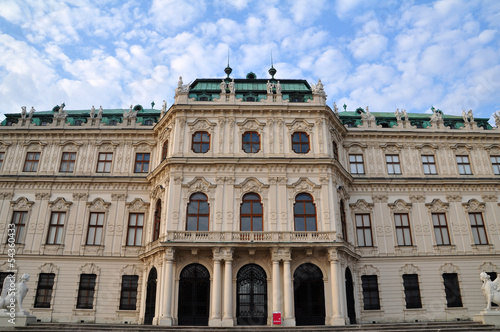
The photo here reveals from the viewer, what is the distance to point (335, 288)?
78.1 ft

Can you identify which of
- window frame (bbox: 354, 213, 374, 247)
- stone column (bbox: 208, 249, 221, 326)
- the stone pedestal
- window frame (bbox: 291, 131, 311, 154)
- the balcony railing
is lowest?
the stone pedestal

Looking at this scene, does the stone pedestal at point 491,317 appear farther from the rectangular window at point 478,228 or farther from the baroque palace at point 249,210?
the rectangular window at point 478,228

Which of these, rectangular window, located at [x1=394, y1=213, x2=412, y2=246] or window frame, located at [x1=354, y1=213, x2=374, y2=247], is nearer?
window frame, located at [x1=354, y1=213, x2=374, y2=247]

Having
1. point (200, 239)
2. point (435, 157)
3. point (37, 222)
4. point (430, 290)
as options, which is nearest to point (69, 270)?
point (37, 222)

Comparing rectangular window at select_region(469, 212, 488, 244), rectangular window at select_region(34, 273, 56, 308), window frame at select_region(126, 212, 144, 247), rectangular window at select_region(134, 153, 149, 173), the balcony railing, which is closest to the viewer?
the balcony railing

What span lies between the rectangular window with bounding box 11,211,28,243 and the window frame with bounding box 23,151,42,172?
3585mm

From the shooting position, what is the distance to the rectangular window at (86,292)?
2744 centimetres

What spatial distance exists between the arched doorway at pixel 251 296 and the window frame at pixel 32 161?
1900 cm

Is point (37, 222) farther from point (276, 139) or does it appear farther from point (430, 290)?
point (430, 290)

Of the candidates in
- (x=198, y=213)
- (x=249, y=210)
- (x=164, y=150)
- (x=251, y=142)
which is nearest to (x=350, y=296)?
(x=249, y=210)

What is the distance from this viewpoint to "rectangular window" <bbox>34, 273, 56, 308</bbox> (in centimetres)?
2738

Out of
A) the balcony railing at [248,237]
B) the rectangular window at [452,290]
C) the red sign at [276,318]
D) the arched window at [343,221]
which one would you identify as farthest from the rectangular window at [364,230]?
the red sign at [276,318]

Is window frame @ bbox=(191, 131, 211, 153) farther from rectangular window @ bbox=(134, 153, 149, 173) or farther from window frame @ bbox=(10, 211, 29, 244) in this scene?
window frame @ bbox=(10, 211, 29, 244)

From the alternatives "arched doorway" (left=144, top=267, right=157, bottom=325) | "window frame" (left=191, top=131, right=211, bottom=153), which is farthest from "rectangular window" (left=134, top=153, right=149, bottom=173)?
"arched doorway" (left=144, top=267, right=157, bottom=325)
